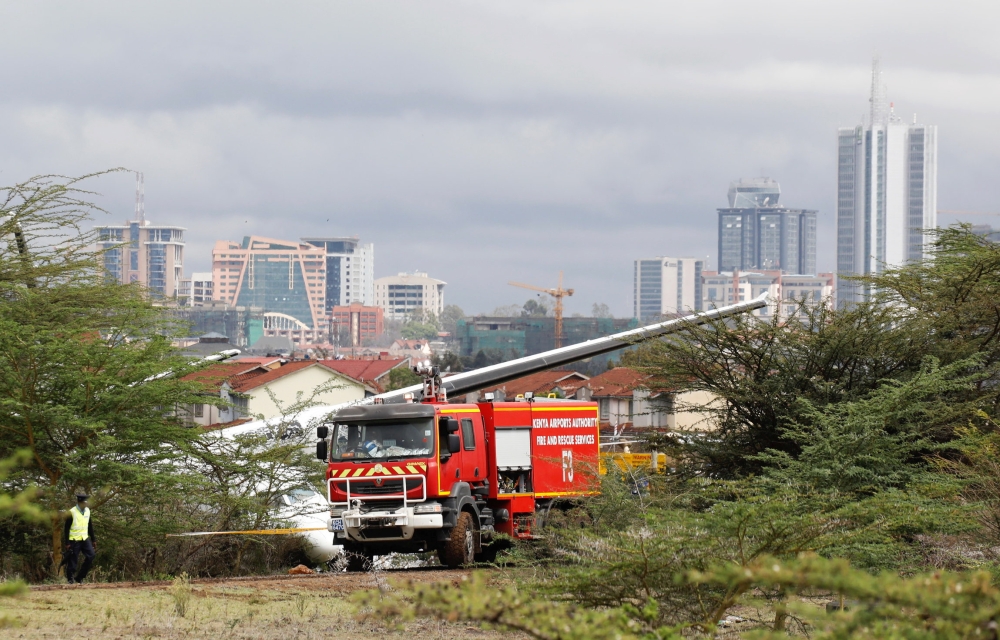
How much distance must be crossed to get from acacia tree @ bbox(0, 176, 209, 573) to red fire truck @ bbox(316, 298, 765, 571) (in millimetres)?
2887

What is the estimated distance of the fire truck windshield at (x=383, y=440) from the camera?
20344 millimetres

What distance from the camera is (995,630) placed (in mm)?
4918

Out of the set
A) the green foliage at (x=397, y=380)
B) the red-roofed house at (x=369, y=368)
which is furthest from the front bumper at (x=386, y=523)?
the green foliage at (x=397, y=380)

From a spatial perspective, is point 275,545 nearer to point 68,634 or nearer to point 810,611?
point 68,634

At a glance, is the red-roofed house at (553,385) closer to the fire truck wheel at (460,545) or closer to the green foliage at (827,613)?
the fire truck wheel at (460,545)

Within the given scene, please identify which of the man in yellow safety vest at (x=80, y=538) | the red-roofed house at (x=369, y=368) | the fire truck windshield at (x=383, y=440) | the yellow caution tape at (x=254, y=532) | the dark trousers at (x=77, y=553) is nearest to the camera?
the man in yellow safety vest at (x=80, y=538)

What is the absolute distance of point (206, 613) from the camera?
14.0m

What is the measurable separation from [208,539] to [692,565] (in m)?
14.8

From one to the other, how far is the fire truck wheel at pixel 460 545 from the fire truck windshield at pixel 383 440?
1409 mm

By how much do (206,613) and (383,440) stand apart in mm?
6818

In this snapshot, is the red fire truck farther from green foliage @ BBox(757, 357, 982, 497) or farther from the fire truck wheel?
green foliage @ BBox(757, 357, 982, 497)

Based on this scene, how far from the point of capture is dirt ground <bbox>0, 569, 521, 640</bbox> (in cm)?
1244

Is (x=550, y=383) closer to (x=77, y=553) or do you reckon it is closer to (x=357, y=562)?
(x=357, y=562)

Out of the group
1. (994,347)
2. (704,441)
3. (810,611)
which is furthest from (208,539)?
(810,611)
